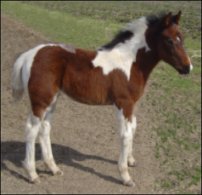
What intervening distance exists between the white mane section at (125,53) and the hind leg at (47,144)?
0.89 meters

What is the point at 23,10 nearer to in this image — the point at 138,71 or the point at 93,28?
the point at 93,28

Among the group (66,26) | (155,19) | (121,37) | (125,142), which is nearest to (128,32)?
(121,37)

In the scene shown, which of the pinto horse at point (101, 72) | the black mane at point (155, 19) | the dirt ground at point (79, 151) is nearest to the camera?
the black mane at point (155, 19)

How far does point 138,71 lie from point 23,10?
13.0 m

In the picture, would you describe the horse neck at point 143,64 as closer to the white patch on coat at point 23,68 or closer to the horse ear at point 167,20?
the horse ear at point 167,20

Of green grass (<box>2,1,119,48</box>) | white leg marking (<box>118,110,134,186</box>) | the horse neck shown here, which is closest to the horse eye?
the horse neck

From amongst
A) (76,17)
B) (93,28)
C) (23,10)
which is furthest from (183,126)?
(23,10)

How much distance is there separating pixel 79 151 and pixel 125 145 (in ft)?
4.23

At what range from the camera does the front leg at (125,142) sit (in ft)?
21.5

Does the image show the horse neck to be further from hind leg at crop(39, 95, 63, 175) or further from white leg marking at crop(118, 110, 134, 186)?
hind leg at crop(39, 95, 63, 175)

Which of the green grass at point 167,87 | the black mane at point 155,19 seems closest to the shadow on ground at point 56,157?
the green grass at point 167,87

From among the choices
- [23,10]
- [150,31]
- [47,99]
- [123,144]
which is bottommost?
[23,10]

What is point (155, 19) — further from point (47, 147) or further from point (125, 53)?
point (47, 147)

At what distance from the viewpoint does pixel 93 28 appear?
15219 mm
